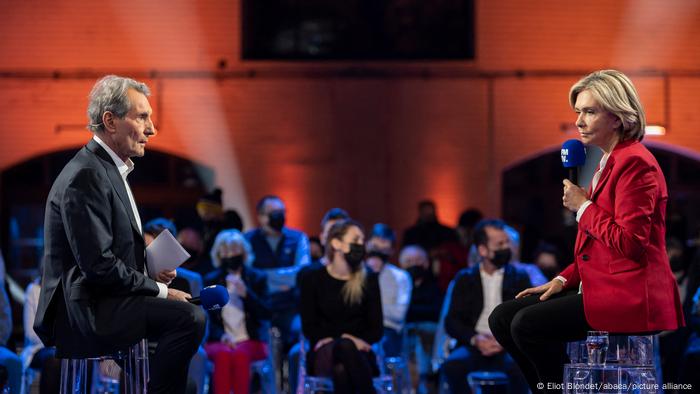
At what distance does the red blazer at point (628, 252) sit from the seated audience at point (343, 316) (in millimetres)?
2492

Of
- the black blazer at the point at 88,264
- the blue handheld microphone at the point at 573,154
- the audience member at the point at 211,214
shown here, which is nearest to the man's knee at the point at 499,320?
the blue handheld microphone at the point at 573,154

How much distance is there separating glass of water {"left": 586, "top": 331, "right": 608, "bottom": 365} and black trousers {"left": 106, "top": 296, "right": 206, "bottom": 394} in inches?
55.8

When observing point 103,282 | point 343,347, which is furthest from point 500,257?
point 103,282

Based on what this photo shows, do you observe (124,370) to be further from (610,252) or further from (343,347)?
(343,347)

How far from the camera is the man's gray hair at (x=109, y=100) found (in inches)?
165

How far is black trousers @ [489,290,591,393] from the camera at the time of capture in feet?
13.4

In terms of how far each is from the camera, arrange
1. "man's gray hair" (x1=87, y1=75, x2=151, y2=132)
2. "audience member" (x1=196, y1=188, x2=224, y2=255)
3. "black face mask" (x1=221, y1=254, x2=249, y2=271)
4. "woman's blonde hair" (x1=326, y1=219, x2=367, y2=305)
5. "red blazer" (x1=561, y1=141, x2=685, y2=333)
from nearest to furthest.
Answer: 1. "red blazer" (x1=561, y1=141, x2=685, y2=333)
2. "man's gray hair" (x1=87, y1=75, x2=151, y2=132)
3. "woman's blonde hair" (x1=326, y1=219, x2=367, y2=305)
4. "black face mask" (x1=221, y1=254, x2=249, y2=271)
5. "audience member" (x1=196, y1=188, x2=224, y2=255)

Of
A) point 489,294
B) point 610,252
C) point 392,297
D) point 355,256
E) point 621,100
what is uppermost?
point 621,100

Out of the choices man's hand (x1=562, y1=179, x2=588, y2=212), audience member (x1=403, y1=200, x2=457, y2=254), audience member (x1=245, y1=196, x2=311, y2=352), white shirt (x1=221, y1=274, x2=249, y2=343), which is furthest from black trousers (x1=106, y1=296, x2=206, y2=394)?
audience member (x1=403, y1=200, x2=457, y2=254)

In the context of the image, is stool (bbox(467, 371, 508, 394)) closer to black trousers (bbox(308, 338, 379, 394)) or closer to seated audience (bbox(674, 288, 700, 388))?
black trousers (bbox(308, 338, 379, 394))

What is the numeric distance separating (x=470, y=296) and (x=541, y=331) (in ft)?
8.70

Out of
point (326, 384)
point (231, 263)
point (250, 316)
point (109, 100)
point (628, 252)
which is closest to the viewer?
point (628, 252)

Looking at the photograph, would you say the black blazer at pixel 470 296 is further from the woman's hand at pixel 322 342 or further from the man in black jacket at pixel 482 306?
the woman's hand at pixel 322 342

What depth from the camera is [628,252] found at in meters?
3.88
